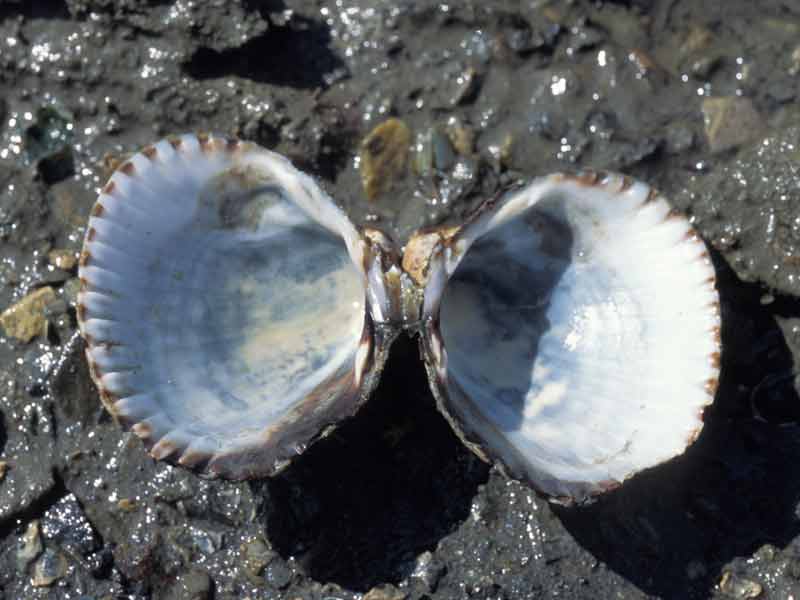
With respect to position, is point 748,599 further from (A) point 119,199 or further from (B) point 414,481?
(A) point 119,199

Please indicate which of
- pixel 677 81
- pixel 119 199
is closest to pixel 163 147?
pixel 119 199

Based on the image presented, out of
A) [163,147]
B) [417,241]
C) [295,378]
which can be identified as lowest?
[295,378]

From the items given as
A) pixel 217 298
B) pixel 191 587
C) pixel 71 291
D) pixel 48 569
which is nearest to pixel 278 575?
pixel 191 587

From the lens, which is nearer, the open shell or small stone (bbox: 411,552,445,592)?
the open shell

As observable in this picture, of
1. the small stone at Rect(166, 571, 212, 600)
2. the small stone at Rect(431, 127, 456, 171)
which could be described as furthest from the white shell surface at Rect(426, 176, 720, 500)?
the small stone at Rect(166, 571, 212, 600)

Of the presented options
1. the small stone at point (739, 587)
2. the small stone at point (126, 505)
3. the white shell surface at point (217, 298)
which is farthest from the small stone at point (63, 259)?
the small stone at point (739, 587)

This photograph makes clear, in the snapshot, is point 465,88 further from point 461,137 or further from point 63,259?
point 63,259

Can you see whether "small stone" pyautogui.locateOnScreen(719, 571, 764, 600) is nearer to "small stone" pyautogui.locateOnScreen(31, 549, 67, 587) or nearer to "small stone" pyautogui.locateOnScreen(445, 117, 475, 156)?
"small stone" pyautogui.locateOnScreen(445, 117, 475, 156)
